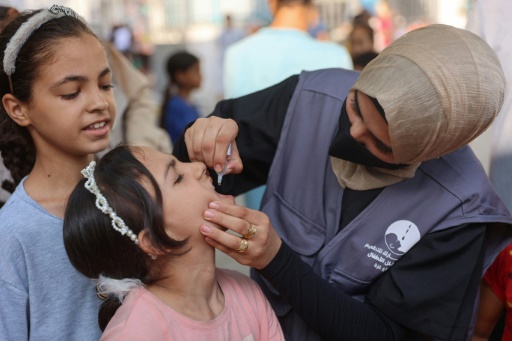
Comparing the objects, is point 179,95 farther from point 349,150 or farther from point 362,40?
point 349,150

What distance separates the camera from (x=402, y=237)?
71.1 inches

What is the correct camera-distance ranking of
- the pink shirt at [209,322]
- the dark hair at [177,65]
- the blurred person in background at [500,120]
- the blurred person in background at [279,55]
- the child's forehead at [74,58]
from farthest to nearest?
the dark hair at [177,65] < the blurred person in background at [279,55] < the blurred person in background at [500,120] < the child's forehead at [74,58] < the pink shirt at [209,322]

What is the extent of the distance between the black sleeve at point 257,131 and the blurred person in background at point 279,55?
3.82 feet

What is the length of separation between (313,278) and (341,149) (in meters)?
Answer: 0.37

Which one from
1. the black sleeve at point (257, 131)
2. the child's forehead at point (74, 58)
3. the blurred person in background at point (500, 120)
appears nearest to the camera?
the child's forehead at point (74, 58)

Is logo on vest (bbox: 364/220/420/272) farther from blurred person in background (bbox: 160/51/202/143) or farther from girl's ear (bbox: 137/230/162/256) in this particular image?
blurred person in background (bbox: 160/51/202/143)

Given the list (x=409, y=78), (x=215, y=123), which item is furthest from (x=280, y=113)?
(x=409, y=78)

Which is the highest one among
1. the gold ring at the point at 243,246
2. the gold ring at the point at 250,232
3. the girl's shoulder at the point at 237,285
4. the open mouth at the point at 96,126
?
the open mouth at the point at 96,126

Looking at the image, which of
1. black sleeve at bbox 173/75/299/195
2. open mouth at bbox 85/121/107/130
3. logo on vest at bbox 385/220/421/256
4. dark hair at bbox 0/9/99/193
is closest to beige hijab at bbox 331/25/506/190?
logo on vest at bbox 385/220/421/256

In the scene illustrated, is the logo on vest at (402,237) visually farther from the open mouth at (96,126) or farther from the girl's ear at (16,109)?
the girl's ear at (16,109)

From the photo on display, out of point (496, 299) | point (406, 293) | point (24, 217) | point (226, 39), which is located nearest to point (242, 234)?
point (406, 293)

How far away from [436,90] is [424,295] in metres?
0.57

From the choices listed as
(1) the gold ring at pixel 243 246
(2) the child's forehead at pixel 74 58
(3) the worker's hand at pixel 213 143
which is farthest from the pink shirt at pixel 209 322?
(2) the child's forehead at pixel 74 58

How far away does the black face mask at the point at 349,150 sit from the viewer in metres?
1.78
